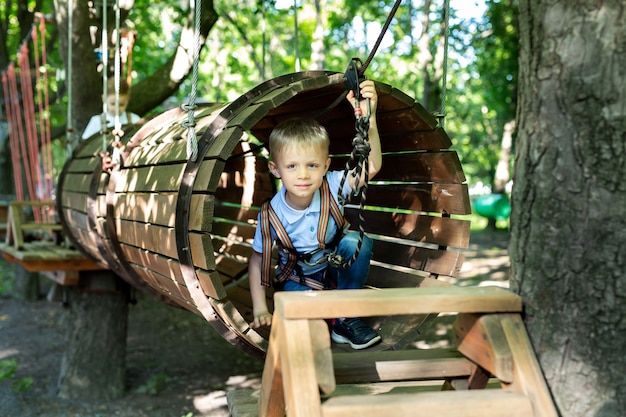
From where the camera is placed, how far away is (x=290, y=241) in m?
2.88

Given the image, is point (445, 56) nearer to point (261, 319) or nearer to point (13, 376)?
point (261, 319)

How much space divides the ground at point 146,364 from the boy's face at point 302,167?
7.12 ft

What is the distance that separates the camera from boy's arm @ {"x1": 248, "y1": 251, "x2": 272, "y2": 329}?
2629 mm

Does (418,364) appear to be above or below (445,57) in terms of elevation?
below

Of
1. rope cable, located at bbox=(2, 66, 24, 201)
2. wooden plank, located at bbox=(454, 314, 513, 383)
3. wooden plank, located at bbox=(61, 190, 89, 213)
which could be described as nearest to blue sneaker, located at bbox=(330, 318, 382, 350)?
wooden plank, located at bbox=(454, 314, 513, 383)

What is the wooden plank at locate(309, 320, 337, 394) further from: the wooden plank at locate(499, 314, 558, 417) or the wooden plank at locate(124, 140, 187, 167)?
the wooden plank at locate(124, 140, 187, 167)

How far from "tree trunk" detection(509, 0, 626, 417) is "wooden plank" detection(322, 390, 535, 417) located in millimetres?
128

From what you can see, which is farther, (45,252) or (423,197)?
(45,252)

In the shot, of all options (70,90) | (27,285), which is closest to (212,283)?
(70,90)

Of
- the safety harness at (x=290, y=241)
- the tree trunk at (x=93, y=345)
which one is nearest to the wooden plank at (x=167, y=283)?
the safety harness at (x=290, y=241)

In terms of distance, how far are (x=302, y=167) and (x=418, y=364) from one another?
→ 1.12 meters

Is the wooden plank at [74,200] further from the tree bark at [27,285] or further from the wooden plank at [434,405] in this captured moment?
the tree bark at [27,285]

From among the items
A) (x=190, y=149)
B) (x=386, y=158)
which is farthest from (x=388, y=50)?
(x=190, y=149)

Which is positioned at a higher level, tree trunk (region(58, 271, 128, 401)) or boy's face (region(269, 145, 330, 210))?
boy's face (region(269, 145, 330, 210))
